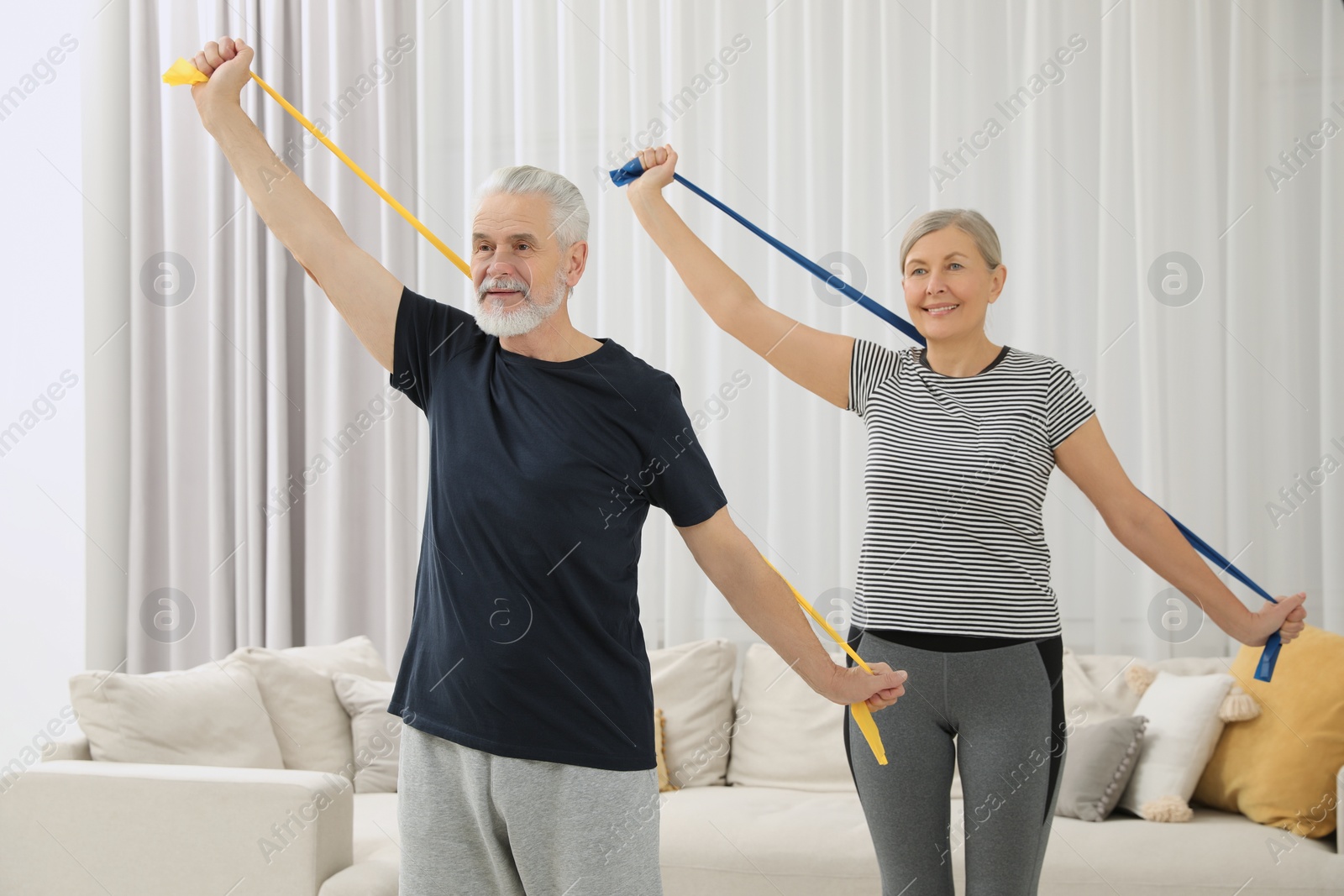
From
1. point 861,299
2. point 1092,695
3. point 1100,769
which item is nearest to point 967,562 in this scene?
point 861,299

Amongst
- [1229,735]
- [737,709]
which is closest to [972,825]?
[1229,735]

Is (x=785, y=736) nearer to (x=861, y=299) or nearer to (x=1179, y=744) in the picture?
(x=1179, y=744)

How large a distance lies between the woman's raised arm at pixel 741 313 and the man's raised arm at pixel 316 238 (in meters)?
0.55

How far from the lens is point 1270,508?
3.35 metres

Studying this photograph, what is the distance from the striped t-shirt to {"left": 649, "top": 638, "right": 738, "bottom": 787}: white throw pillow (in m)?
1.59

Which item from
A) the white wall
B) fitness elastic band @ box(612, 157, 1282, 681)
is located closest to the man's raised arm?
fitness elastic band @ box(612, 157, 1282, 681)

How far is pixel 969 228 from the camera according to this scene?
1.72 meters

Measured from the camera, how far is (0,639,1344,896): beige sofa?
2.39 meters

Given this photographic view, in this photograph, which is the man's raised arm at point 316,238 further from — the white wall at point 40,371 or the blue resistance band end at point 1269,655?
the white wall at point 40,371

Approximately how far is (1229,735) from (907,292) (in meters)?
1.72

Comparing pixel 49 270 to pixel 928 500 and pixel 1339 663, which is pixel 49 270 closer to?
pixel 928 500

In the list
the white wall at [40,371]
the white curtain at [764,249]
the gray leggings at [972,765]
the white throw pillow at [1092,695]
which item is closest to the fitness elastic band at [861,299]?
the gray leggings at [972,765]

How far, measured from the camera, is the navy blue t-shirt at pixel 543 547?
1.24 metres

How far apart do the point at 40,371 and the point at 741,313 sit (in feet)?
9.83
